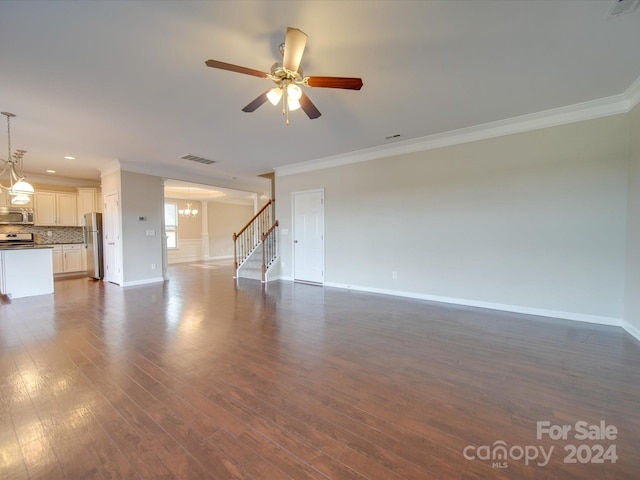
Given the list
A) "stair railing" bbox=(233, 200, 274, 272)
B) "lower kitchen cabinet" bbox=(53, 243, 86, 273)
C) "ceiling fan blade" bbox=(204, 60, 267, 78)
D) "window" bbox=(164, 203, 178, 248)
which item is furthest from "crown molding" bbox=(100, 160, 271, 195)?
"ceiling fan blade" bbox=(204, 60, 267, 78)

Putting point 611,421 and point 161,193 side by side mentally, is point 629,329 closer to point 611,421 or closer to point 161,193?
point 611,421

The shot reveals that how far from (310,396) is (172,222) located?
10.6 m

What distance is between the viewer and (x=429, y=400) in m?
1.98

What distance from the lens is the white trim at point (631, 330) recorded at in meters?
3.03

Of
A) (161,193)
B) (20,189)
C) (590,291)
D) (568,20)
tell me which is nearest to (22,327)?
(20,189)

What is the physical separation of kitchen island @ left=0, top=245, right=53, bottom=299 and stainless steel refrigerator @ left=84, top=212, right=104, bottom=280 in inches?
59.2

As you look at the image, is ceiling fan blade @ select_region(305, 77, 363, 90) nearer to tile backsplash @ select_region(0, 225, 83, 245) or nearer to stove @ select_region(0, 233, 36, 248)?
stove @ select_region(0, 233, 36, 248)

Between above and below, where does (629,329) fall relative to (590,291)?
below

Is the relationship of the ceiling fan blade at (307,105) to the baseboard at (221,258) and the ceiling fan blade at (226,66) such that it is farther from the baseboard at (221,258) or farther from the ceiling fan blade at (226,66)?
the baseboard at (221,258)

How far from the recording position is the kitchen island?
4934 millimetres

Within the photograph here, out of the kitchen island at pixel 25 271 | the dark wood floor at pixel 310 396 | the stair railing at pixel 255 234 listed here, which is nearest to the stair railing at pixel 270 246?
the stair railing at pixel 255 234

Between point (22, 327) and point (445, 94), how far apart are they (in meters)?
6.12

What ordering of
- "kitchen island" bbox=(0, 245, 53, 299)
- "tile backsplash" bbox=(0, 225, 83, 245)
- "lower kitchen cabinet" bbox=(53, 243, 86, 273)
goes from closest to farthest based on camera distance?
1. "kitchen island" bbox=(0, 245, 53, 299)
2. "tile backsplash" bbox=(0, 225, 83, 245)
3. "lower kitchen cabinet" bbox=(53, 243, 86, 273)

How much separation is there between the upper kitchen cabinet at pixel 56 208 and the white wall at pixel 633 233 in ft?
38.8
